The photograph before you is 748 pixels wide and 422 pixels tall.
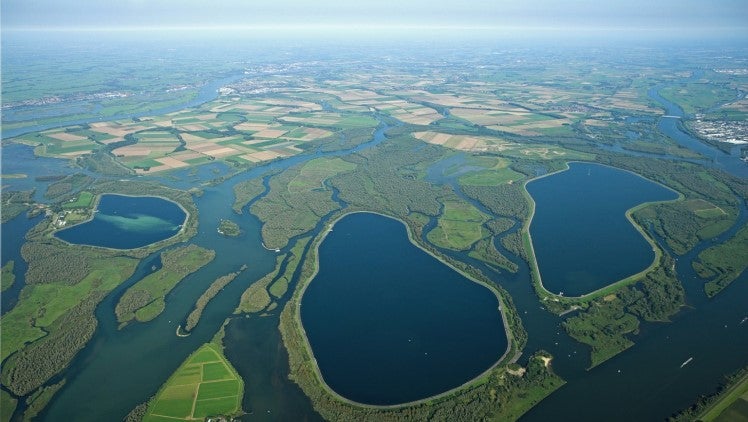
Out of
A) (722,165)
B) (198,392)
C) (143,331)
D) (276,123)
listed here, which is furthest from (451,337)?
(276,123)

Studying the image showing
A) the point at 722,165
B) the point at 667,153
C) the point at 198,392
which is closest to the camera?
the point at 198,392

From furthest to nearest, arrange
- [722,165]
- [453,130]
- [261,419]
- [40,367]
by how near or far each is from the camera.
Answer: [453,130] → [722,165] → [40,367] → [261,419]

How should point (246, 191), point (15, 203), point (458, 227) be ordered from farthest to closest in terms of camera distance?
1. point (246, 191)
2. point (15, 203)
3. point (458, 227)

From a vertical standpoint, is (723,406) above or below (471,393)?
above

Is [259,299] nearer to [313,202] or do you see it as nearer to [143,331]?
[143,331]

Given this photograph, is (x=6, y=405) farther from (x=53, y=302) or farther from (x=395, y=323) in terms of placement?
(x=395, y=323)

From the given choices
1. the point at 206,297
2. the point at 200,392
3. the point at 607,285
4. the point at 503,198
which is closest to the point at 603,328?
the point at 607,285
